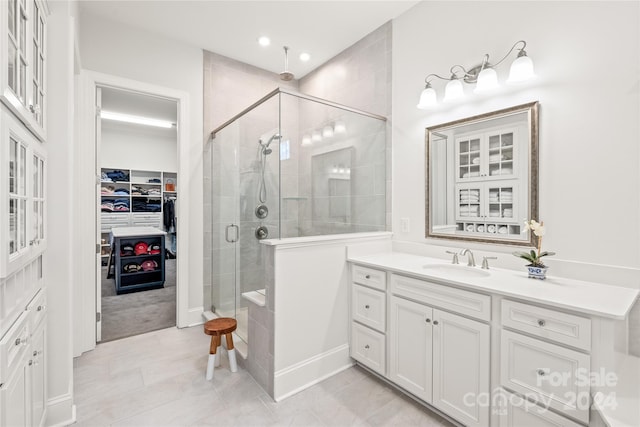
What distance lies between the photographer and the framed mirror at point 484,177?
1.88m

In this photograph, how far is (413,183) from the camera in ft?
8.37

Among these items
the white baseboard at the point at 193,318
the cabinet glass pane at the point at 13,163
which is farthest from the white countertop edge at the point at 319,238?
A: the white baseboard at the point at 193,318

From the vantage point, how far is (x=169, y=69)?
308cm

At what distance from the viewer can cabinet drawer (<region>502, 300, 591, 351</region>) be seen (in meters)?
1.24

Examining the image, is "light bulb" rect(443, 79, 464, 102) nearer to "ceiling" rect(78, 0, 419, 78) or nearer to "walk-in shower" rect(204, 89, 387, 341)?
"walk-in shower" rect(204, 89, 387, 341)

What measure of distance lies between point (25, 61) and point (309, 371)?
230 cm

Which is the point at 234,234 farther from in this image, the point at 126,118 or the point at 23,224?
the point at 126,118

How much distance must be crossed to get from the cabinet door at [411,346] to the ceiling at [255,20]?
8.07 feet

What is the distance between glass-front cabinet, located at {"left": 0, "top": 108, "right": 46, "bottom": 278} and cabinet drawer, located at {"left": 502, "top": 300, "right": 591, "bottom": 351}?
2.07 meters

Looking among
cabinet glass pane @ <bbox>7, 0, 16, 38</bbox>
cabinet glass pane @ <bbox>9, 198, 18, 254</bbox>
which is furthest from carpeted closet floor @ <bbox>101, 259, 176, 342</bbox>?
cabinet glass pane @ <bbox>7, 0, 16, 38</bbox>

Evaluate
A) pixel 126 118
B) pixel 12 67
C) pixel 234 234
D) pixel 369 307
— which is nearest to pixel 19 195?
pixel 12 67

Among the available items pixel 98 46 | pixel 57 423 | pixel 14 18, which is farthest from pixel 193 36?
pixel 57 423

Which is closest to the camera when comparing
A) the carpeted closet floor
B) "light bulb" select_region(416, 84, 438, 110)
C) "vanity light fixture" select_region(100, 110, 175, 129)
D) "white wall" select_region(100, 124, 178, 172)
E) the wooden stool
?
the wooden stool

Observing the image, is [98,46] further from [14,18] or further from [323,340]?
[323,340]
